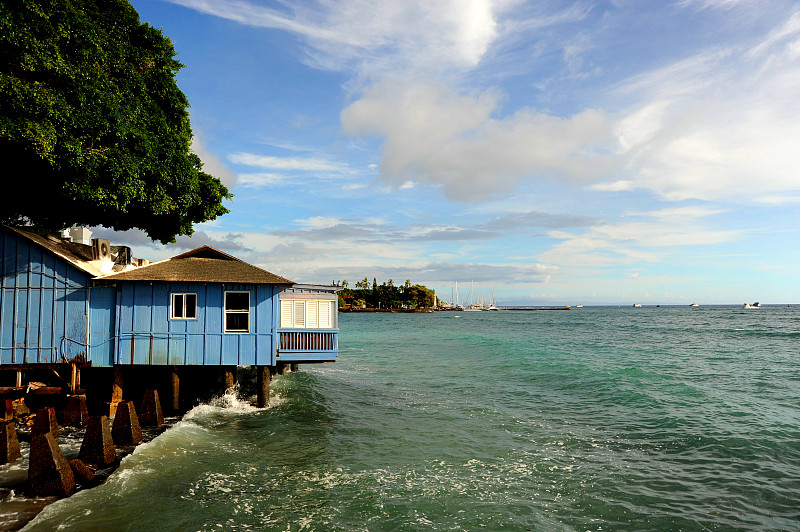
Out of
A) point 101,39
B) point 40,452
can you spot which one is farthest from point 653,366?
point 101,39

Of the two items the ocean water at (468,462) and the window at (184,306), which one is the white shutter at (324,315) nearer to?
the ocean water at (468,462)

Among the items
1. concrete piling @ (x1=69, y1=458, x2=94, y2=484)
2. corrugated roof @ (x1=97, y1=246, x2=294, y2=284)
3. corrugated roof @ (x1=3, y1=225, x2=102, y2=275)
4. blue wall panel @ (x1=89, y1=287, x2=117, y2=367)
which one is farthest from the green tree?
concrete piling @ (x1=69, y1=458, x2=94, y2=484)

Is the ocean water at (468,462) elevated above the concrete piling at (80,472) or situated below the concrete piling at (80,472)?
below

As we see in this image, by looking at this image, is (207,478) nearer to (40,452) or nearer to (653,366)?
(40,452)

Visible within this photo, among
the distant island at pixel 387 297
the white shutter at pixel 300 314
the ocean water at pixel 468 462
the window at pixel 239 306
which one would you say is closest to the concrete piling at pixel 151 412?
the ocean water at pixel 468 462

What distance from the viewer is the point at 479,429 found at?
722 inches

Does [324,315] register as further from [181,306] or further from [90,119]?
[90,119]

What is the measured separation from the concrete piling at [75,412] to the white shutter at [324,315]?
9296 mm

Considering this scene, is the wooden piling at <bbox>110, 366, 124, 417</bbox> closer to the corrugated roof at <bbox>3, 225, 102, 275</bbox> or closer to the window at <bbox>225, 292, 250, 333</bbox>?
the corrugated roof at <bbox>3, 225, 102, 275</bbox>

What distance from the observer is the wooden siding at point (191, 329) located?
18.3 m

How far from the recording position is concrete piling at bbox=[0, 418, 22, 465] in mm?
12766

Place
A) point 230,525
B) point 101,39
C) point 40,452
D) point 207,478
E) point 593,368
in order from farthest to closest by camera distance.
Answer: point 593,368
point 101,39
point 207,478
point 40,452
point 230,525

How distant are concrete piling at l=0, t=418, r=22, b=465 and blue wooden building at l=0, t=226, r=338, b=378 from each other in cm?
480

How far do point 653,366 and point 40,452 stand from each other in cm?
3827
